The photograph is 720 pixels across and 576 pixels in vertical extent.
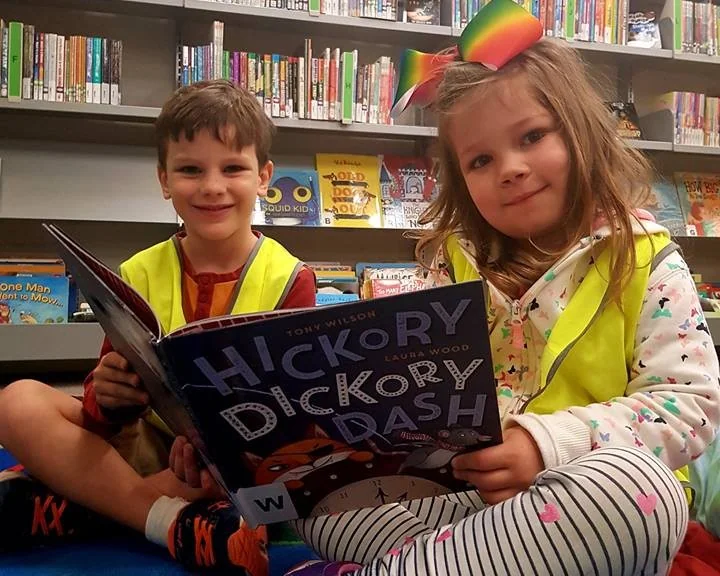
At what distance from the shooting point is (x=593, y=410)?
640 millimetres

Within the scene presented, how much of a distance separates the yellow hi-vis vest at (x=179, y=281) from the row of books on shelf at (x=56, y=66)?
1000 mm

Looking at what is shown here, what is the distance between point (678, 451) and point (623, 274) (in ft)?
0.61

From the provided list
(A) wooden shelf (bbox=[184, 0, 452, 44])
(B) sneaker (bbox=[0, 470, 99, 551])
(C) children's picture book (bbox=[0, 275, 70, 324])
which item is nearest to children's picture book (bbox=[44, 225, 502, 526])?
(B) sneaker (bbox=[0, 470, 99, 551])

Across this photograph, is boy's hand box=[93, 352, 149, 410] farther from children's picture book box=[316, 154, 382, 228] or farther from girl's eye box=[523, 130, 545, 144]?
children's picture book box=[316, 154, 382, 228]

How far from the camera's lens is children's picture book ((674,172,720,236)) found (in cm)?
244

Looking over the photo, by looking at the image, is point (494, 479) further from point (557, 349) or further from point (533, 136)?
point (533, 136)

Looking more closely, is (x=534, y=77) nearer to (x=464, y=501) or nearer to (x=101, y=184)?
(x=464, y=501)

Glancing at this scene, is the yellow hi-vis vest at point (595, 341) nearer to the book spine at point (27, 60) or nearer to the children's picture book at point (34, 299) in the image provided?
the children's picture book at point (34, 299)

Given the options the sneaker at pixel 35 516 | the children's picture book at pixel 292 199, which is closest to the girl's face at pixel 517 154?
the sneaker at pixel 35 516

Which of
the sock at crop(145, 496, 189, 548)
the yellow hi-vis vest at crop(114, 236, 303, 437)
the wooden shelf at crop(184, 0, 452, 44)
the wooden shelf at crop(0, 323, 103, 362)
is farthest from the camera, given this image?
the wooden shelf at crop(184, 0, 452, 44)

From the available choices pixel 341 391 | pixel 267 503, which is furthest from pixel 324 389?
pixel 267 503

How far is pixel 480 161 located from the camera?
0.83 metres

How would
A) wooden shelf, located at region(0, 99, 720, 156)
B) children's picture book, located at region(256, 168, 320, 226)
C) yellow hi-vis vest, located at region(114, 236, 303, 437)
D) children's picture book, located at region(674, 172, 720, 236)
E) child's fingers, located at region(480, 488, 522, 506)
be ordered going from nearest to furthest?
child's fingers, located at region(480, 488, 522, 506) < yellow hi-vis vest, located at region(114, 236, 303, 437) < wooden shelf, located at region(0, 99, 720, 156) < children's picture book, located at region(256, 168, 320, 226) < children's picture book, located at region(674, 172, 720, 236)

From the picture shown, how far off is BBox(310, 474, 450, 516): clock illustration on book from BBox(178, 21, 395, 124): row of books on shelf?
152 centimetres
